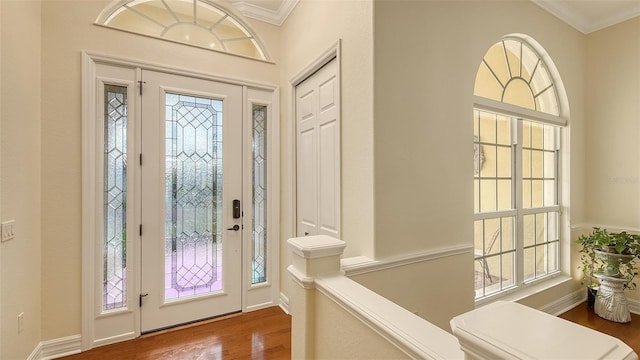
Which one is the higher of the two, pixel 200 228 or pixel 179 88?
pixel 179 88

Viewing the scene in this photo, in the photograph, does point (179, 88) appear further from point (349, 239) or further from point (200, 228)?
point (349, 239)

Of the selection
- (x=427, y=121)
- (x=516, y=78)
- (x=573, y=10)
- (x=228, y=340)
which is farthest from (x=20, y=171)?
(x=573, y=10)

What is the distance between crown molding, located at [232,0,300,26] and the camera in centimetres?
273

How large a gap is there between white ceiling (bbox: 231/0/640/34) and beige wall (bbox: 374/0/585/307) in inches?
45.3

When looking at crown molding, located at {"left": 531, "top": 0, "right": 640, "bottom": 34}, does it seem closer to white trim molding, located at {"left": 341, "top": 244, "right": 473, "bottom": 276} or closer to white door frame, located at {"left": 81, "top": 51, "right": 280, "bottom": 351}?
white trim molding, located at {"left": 341, "top": 244, "right": 473, "bottom": 276}

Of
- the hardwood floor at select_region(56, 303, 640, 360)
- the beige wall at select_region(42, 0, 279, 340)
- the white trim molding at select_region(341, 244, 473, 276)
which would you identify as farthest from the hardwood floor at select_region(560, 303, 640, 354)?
the beige wall at select_region(42, 0, 279, 340)

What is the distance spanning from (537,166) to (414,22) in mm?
2241

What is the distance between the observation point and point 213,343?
2.25m

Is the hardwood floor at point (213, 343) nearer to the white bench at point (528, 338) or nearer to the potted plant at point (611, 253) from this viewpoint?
the white bench at point (528, 338)

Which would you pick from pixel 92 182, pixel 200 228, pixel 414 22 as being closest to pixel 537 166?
pixel 414 22

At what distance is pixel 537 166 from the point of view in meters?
3.01

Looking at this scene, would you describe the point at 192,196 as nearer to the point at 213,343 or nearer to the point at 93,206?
the point at 93,206

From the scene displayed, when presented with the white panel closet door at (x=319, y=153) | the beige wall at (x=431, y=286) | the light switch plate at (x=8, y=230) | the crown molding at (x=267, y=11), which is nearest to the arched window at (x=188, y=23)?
the crown molding at (x=267, y=11)

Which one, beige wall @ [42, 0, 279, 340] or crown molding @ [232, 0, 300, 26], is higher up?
crown molding @ [232, 0, 300, 26]
